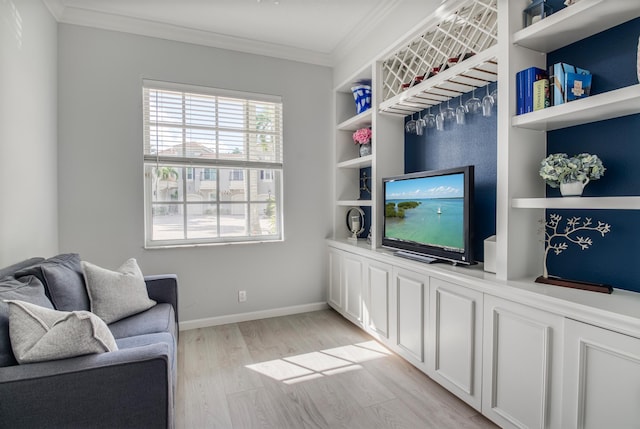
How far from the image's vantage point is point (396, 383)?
228 centimetres

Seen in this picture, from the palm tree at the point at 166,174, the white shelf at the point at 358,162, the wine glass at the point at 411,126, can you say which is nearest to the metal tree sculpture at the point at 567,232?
the wine glass at the point at 411,126

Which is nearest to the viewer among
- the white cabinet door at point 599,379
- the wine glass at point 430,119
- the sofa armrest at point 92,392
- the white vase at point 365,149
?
the sofa armrest at point 92,392

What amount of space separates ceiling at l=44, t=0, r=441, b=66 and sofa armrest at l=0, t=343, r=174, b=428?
8.81ft

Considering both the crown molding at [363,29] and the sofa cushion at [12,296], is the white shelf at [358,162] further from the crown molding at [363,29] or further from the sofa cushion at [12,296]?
the sofa cushion at [12,296]

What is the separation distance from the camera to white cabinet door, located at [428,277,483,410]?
1.92 m

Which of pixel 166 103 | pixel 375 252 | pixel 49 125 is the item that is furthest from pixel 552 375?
pixel 49 125

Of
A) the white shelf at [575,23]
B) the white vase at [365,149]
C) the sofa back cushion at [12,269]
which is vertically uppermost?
the white shelf at [575,23]

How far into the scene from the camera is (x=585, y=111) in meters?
1.57

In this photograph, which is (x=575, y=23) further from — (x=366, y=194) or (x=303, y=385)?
(x=303, y=385)

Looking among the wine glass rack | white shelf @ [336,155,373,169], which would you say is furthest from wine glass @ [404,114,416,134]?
white shelf @ [336,155,373,169]

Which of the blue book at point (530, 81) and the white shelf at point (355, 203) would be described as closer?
the blue book at point (530, 81)

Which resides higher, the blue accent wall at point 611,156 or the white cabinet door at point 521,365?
the blue accent wall at point 611,156

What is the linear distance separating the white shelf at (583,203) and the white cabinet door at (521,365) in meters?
0.52

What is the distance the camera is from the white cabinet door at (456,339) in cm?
192
